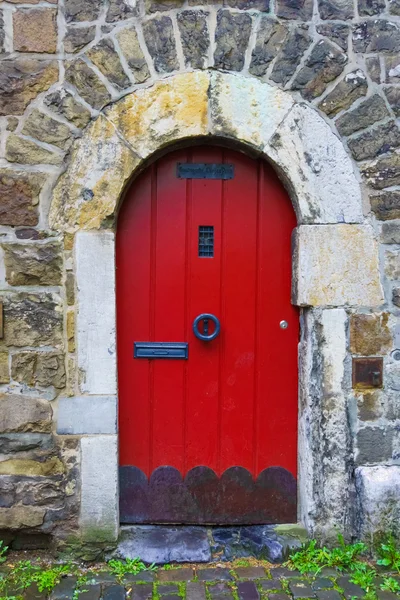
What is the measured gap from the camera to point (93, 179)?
2.71m

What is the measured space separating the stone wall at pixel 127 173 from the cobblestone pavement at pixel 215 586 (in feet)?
1.01

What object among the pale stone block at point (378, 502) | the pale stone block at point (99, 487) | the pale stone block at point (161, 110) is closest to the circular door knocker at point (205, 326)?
the pale stone block at point (99, 487)

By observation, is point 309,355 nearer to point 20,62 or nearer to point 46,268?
point 46,268

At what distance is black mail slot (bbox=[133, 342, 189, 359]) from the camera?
2924 mm

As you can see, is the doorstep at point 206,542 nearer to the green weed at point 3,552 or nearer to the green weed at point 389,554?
the green weed at point 389,554

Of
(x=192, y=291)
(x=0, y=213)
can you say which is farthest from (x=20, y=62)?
(x=192, y=291)

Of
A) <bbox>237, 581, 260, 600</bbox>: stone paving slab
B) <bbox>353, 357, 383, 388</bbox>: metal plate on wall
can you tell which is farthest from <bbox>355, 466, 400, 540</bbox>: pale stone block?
<bbox>237, 581, 260, 600</bbox>: stone paving slab

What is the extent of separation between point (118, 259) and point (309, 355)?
1164 mm

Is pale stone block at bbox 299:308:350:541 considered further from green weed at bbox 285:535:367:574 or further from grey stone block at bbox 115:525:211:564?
grey stone block at bbox 115:525:211:564

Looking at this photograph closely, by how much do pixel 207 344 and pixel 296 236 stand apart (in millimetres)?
769

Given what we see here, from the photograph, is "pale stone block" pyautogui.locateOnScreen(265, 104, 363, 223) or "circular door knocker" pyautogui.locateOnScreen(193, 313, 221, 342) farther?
"circular door knocker" pyautogui.locateOnScreen(193, 313, 221, 342)

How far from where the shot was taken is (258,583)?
2.56 meters

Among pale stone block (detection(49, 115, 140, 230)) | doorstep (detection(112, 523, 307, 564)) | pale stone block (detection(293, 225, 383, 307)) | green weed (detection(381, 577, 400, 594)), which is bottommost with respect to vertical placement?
green weed (detection(381, 577, 400, 594))

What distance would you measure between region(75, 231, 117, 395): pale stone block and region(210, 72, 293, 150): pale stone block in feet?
2.73
